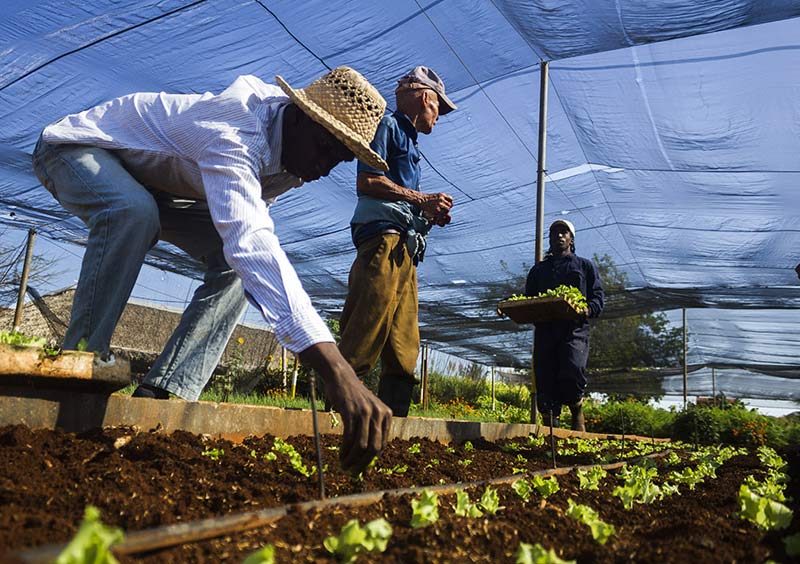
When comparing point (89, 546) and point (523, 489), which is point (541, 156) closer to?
point (523, 489)

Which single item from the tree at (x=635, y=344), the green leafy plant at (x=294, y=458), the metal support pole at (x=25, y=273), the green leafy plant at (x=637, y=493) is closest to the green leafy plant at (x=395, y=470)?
the green leafy plant at (x=294, y=458)

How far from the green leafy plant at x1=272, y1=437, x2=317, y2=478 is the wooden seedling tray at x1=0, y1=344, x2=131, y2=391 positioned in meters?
0.59

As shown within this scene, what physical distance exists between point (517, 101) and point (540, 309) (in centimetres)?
285

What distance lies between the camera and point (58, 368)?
1.94 meters

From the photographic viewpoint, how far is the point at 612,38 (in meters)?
5.59

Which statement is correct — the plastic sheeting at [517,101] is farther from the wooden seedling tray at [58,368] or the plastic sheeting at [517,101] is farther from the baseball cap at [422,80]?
the wooden seedling tray at [58,368]

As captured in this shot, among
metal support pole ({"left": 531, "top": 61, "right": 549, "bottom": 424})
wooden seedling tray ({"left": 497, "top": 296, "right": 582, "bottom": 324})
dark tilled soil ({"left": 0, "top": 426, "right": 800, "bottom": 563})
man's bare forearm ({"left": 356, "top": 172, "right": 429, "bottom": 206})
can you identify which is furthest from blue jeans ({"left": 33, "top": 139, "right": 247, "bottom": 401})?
metal support pole ({"left": 531, "top": 61, "right": 549, "bottom": 424})

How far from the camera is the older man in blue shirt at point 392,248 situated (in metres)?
3.45

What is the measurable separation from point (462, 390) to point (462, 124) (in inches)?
439

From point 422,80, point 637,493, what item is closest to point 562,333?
point 422,80

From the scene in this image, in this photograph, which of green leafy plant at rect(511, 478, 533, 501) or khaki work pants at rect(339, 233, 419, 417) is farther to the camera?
khaki work pants at rect(339, 233, 419, 417)

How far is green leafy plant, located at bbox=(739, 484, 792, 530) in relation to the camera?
5.29 ft

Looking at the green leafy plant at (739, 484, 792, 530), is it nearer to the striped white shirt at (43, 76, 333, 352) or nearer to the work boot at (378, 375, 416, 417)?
the striped white shirt at (43, 76, 333, 352)

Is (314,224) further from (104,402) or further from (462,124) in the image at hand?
(104,402)
